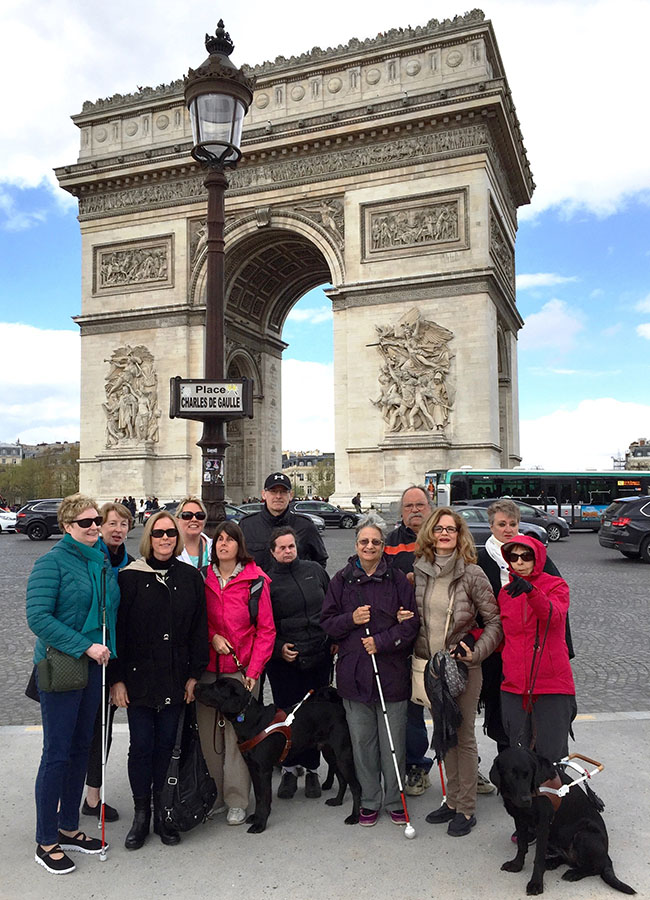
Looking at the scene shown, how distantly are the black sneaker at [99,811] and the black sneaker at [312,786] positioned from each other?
3.14 ft

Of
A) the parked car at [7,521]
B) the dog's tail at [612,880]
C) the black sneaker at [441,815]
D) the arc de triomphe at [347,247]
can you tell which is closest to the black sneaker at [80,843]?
the black sneaker at [441,815]

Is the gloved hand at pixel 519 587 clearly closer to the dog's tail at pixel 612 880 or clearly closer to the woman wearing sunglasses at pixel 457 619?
the woman wearing sunglasses at pixel 457 619

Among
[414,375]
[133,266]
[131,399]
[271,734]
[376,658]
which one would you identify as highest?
[133,266]

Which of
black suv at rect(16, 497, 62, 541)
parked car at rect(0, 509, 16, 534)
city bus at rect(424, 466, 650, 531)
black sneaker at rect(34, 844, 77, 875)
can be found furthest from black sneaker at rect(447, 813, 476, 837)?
parked car at rect(0, 509, 16, 534)

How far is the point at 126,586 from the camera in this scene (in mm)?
3426

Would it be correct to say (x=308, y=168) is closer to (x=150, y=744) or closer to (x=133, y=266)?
(x=133, y=266)

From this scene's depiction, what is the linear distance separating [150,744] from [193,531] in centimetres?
122

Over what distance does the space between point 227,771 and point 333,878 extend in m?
0.88

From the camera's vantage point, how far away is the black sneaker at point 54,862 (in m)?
3.02

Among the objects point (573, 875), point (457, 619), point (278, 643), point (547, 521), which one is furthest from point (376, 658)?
point (547, 521)

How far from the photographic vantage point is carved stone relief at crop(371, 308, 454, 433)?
2248cm

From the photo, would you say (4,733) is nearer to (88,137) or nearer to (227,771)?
(227,771)

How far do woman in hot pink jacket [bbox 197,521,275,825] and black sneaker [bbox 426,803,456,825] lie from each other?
902 mm

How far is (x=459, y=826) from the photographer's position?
332cm
